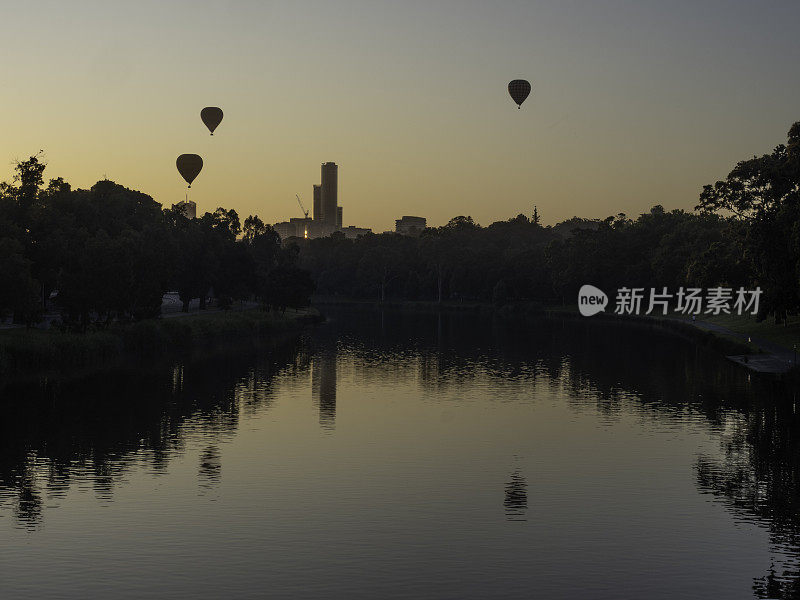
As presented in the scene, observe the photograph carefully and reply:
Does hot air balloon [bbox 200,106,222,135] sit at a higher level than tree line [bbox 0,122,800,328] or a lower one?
higher

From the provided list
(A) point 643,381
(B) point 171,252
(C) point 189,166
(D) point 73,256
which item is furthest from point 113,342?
(C) point 189,166

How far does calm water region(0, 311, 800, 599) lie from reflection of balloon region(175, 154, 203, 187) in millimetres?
69451

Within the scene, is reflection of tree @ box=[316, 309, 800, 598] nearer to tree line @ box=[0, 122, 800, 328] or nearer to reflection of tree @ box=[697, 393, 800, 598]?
reflection of tree @ box=[697, 393, 800, 598]

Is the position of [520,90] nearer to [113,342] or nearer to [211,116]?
[211,116]

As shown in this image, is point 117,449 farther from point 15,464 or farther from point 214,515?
point 214,515

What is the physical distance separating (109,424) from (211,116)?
78194 millimetres

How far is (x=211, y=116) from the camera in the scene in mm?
115812

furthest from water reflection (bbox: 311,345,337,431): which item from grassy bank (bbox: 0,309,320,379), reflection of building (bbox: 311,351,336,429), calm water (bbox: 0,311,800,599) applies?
grassy bank (bbox: 0,309,320,379)

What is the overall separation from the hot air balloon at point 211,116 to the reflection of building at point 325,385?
40227 millimetres

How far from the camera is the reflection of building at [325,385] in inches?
1816

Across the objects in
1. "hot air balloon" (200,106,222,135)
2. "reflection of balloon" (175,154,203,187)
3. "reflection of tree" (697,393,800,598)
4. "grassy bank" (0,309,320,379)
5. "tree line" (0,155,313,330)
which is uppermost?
"hot air balloon" (200,106,222,135)

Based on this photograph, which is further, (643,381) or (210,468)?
(643,381)

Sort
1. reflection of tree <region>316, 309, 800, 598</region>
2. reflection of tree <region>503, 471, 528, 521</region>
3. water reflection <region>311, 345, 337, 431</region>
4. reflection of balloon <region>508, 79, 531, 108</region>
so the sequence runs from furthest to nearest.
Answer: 1. reflection of balloon <region>508, 79, 531, 108</region>
2. water reflection <region>311, 345, 337, 431</region>
3. reflection of tree <region>316, 309, 800, 598</region>
4. reflection of tree <region>503, 471, 528, 521</region>

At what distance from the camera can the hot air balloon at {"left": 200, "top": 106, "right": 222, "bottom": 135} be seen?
115 meters
